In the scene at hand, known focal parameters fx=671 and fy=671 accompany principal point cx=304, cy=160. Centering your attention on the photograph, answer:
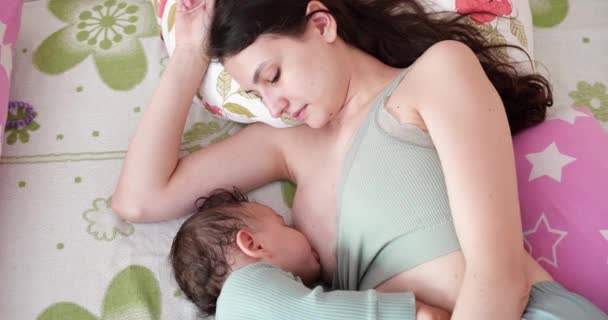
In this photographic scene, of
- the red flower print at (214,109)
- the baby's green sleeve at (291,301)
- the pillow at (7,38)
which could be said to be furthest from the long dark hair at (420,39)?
the pillow at (7,38)

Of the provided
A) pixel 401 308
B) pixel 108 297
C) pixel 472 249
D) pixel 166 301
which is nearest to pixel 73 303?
pixel 108 297

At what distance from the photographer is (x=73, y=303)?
134 cm

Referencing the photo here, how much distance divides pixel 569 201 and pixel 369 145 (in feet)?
1.27

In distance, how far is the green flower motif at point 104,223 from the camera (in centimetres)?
142

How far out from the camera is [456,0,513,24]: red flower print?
1465 mm

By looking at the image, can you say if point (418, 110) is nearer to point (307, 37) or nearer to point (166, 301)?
point (307, 37)

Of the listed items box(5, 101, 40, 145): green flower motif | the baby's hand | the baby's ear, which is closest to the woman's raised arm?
the baby's ear

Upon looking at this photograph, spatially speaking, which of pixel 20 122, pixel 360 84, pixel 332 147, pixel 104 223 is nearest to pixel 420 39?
pixel 360 84

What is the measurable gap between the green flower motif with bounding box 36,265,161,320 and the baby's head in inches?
4.6

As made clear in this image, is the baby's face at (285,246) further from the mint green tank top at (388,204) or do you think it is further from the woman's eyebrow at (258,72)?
the woman's eyebrow at (258,72)

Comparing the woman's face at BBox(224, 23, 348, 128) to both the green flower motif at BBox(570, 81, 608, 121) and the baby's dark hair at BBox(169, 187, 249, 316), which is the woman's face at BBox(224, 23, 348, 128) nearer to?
the baby's dark hair at BBox(169, 187, 249, 316)

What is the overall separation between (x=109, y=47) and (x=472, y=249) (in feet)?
3.66

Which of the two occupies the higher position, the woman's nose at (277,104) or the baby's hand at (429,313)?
the woman's nose at (277,104)

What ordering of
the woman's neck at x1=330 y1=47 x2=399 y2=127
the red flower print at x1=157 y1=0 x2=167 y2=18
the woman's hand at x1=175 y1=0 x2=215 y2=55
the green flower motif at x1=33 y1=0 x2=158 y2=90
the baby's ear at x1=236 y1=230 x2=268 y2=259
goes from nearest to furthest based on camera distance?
the baby's ear at x1=236 y1=230 x2=268 y2=259, the woman's neck at x1=330 y1=47 x2=399 y2=127, the woman's hand at x1=175 y1=0 x2=215 y2=55, the red flower print at x1=157 y1=0 x2=167 y2=18, the green flower motif at x1=33 y1=0 x2=158 y2=90
